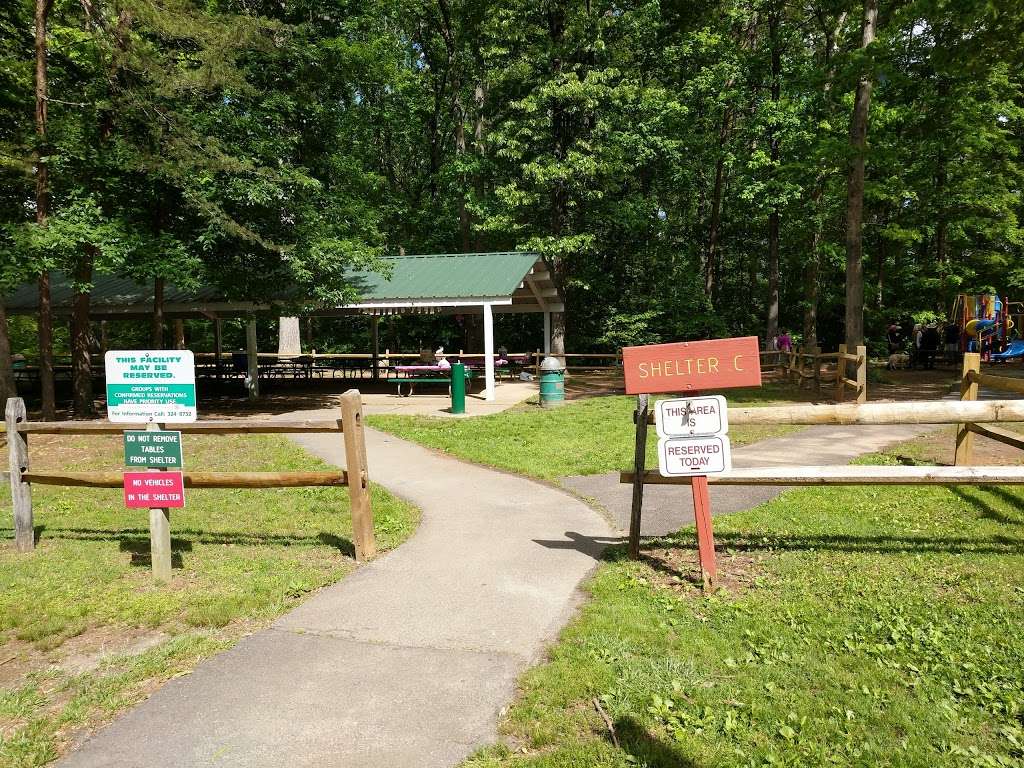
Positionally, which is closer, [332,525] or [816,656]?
[816,656]

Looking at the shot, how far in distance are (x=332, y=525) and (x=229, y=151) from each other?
9.78m

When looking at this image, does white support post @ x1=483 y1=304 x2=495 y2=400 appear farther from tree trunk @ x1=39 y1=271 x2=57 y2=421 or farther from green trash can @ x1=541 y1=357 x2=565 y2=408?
tree trunk @ x1=39 y1=271 x2=57 y2=421

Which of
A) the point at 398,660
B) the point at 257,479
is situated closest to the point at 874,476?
the point at 398,660

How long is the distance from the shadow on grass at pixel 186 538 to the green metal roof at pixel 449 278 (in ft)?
34.5

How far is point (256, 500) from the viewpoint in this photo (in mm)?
7766

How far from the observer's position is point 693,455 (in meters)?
4.62

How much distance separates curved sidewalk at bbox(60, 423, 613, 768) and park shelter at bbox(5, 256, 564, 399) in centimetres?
1137

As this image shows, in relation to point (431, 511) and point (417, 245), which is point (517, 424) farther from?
point (417, 245)

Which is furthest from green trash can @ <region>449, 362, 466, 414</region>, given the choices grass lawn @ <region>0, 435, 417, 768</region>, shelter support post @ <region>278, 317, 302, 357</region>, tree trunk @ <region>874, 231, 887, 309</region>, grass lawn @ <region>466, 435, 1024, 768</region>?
shelter support post @ <region>278, 317, 302, 357</region>

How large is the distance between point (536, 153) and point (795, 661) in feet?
76.7

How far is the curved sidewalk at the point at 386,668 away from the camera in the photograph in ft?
9.77

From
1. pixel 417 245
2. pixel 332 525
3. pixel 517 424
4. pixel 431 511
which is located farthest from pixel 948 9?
pixel 417 245

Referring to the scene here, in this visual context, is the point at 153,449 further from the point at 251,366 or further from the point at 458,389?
the point at 251,366

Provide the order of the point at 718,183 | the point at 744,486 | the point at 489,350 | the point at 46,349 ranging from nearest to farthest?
the point at 744,486
the point at 46,349
the point at 489,350
the point at 718,183
